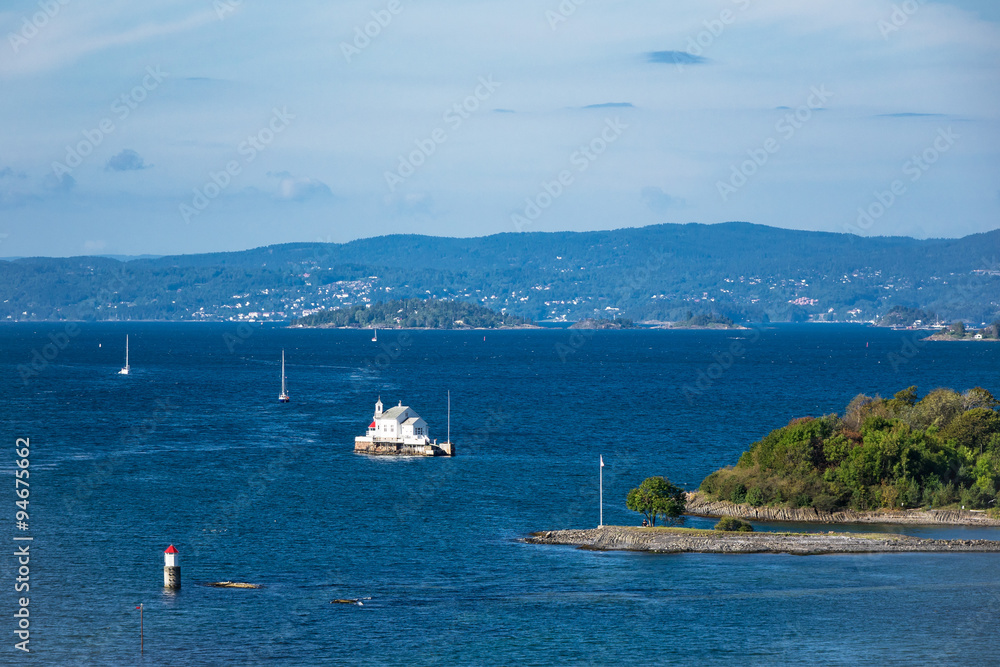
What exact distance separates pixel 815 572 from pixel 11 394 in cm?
12308

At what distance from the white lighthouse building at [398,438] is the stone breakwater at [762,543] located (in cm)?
4038

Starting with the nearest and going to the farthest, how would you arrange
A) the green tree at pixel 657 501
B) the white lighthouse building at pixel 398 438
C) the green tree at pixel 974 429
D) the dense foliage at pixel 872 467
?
1. the green tree at pixel 657 501
2. the dense foliage at pixel 872 467
3. the green tree at pixel 974 429
4. the white lighthouse building at pixel 398 438

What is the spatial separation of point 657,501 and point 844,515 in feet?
41.6

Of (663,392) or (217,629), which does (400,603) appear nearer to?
(217,629)

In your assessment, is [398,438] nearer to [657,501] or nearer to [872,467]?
[657,501]

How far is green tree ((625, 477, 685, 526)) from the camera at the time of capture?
68812 millimetres

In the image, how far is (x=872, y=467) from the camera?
242ft

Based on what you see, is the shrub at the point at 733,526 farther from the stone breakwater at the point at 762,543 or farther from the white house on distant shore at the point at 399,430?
the white house on distant shore at the point at 399,430

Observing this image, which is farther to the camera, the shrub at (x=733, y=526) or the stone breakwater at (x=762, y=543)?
the shrub at (x=733, y=526)

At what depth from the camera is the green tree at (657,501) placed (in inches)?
2709

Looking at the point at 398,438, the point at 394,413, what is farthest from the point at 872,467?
the point at 394,413

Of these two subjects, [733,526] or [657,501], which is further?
[657,501]

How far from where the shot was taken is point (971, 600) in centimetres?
5359

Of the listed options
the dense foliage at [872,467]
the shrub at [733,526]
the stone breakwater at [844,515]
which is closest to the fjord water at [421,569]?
the stone breakwater at [844,515]
